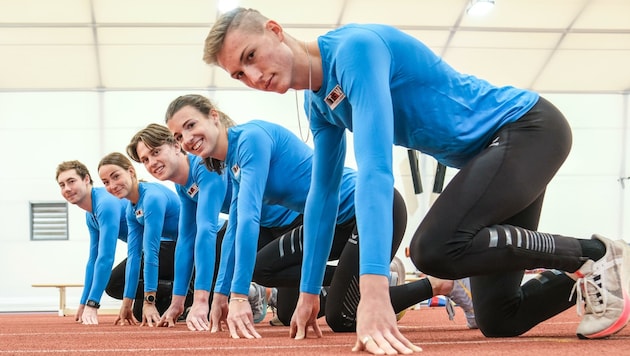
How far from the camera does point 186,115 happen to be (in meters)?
2.87

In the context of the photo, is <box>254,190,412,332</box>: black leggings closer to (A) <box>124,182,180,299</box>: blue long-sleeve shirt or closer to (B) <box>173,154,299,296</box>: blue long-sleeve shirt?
(B) <box>173,154,299,296</box>: blue long-sleeve shirt

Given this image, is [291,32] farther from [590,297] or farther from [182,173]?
[590,297]

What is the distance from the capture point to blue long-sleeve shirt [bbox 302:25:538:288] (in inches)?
63.1

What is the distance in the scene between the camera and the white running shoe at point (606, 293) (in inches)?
74.8

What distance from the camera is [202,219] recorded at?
3.15 m

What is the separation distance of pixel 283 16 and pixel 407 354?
7.06 m

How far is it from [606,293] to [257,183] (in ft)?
3.94

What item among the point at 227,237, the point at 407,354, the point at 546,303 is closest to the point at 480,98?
the point at 546,303

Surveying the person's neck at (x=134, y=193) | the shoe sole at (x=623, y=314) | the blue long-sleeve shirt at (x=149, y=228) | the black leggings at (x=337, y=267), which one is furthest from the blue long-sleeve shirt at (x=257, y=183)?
the person's neck at (x=134, y=193)

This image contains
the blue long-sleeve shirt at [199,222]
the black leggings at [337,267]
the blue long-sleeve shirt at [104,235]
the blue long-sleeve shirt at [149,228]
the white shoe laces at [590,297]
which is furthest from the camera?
the blue long-sleeve shirt at [104,235]

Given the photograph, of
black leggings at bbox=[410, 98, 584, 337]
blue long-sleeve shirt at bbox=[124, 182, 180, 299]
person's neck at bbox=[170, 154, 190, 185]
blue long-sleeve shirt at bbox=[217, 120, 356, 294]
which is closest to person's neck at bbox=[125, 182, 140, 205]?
blue long-sleeve shirt at bbox=[124, 182, 180, 299]

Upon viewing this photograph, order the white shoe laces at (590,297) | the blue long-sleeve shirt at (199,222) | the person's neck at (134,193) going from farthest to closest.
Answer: the person's neck at (134,193), the blue long-sleeve shirt at (199,222), the white shoe laces at (590,297)

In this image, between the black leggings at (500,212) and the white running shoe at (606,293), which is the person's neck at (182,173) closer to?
the black leggings at (500,212)

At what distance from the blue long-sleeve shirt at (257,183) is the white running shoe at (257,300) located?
1176 mm
